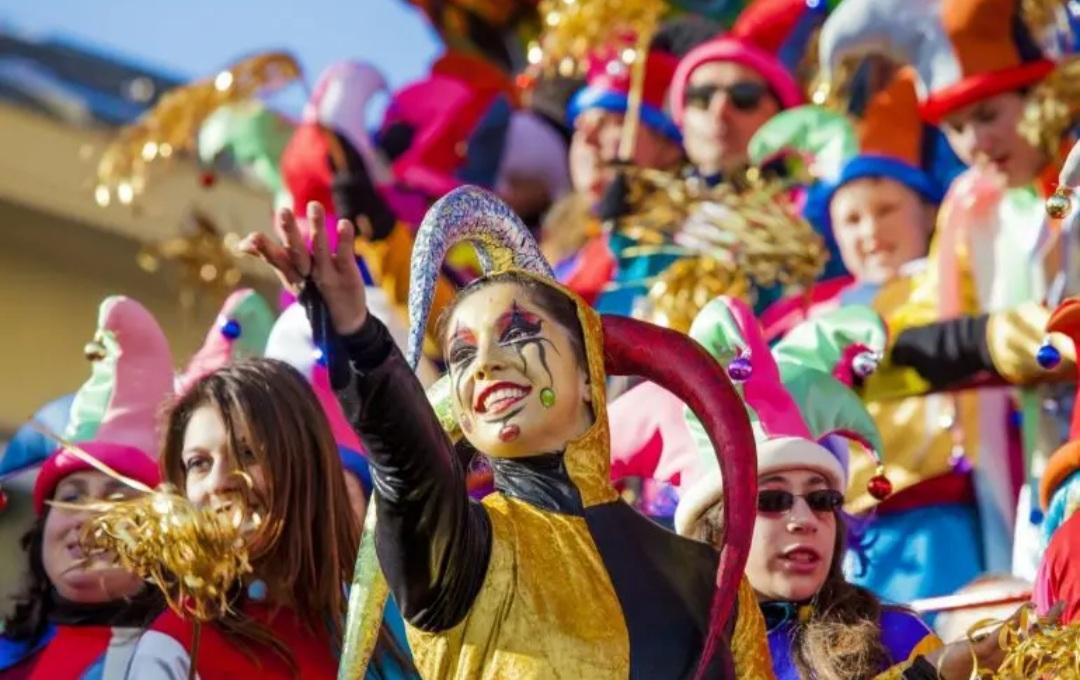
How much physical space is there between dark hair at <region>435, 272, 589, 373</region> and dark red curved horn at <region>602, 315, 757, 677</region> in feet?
0.21

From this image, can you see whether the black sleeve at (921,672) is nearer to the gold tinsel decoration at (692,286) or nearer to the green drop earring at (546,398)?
the green drop earring at (546,398)

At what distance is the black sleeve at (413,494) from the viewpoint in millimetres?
3637

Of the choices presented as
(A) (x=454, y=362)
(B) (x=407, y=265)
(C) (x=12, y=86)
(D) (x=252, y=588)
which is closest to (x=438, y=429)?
(A) (x=454, y=362)

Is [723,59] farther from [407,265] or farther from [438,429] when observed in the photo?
[438,429]

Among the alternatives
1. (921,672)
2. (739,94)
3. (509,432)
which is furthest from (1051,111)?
(509,432)

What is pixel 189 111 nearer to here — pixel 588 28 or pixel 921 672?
pixel 588 28

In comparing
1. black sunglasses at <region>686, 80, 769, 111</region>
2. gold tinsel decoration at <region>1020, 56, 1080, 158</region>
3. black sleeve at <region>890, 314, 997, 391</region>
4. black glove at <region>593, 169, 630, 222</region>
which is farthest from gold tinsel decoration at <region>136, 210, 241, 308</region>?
black sleeve at <region>890, 314, 997, 391</region>

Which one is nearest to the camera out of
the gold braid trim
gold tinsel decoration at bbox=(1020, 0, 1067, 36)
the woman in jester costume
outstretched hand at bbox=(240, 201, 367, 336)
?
outstretched hand at bbox=(240, 201, 367, 336)

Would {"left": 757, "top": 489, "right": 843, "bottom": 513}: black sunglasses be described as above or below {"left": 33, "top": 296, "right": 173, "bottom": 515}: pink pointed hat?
below

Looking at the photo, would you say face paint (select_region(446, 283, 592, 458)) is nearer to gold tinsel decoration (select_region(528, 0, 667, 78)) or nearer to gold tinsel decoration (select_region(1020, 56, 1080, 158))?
gold tinsel decoration (select_region(1020, 56, 1080, 158))

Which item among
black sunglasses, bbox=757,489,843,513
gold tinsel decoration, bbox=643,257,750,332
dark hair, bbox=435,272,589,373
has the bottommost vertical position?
black sunglasses, bbox=757,489,843,513

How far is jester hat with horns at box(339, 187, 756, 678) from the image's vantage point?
388 cm

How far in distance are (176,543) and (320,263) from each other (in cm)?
77

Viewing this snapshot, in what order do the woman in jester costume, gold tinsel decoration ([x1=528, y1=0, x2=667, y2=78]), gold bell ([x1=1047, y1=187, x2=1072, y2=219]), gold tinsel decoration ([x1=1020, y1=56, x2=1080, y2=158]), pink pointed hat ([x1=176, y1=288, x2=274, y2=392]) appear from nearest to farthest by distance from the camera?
the woman in jester costume < gold bell ([x1=1047, y1=187, x2=1072, y2=219]) < pink pointed hat ([x1=176, y1=288, x2=274, y2=392]) < gold tinsel decoration ([x1=1020, y1=56, x2=1080, y2=158]) < gold tinsel decoration ([x1=528, y1=0, x2=667, y2=78])
